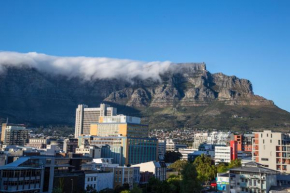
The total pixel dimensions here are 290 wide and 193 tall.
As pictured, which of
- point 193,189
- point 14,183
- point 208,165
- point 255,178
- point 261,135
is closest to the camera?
point 14,183

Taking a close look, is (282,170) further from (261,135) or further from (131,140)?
(131,140)

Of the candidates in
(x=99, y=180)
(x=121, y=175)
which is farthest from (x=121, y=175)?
(x=99, y=180)

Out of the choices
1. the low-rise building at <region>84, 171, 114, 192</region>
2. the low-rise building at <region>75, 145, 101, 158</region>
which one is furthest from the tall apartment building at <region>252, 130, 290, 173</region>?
the low-rise building at <region>75, 145, 101, 158</region>

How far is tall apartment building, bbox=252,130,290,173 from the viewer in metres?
117

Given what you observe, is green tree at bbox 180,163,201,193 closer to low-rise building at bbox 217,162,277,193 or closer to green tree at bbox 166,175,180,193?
low-rise building at bbox 217,162,277,193

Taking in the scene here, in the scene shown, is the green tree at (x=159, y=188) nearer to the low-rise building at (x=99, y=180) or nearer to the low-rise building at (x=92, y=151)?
the low-rise building at (x=99, y=180)

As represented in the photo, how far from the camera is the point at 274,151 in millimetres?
118750

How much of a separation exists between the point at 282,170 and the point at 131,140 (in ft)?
286

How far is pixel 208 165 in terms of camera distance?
463ft

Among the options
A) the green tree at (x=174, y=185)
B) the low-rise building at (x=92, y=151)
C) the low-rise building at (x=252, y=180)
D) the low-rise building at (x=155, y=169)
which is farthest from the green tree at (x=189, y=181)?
the low-rise building at (x=92, y=151)

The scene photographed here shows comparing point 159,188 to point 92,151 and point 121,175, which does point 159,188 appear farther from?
point 92,151

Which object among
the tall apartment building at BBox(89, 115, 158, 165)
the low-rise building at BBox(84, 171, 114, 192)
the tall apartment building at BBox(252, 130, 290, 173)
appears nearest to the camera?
the low-rise building at BBox(84, 171, 114, 192)

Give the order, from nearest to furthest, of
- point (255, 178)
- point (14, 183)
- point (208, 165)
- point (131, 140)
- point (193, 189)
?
point (14, 183) → point (255, 178) → point (193, 189) → point (208, 165) → point (131, 140)

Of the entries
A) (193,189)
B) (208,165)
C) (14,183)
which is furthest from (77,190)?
(208,165)
